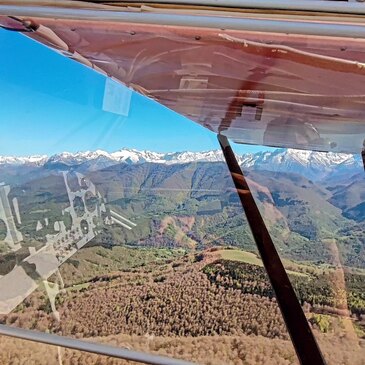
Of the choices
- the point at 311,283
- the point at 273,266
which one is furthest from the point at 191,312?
the point at 311,283

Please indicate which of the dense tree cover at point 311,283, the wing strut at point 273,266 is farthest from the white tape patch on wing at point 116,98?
the dense tree cover at point 311,283

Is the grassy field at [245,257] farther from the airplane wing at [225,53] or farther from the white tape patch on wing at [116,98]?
the white tape patch on wing at [116,98]

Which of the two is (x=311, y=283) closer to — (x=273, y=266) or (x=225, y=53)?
(x=273, y=266)

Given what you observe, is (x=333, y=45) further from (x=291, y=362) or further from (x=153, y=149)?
(x=291, y=362)

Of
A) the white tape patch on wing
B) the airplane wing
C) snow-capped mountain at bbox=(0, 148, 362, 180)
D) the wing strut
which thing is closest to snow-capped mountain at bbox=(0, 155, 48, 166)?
snow-capped mountain at bbox=(0, 148, 362, 180)

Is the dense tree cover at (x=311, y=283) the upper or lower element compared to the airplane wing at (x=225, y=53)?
lower

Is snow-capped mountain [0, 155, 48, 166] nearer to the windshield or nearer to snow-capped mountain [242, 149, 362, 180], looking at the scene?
the windshield
